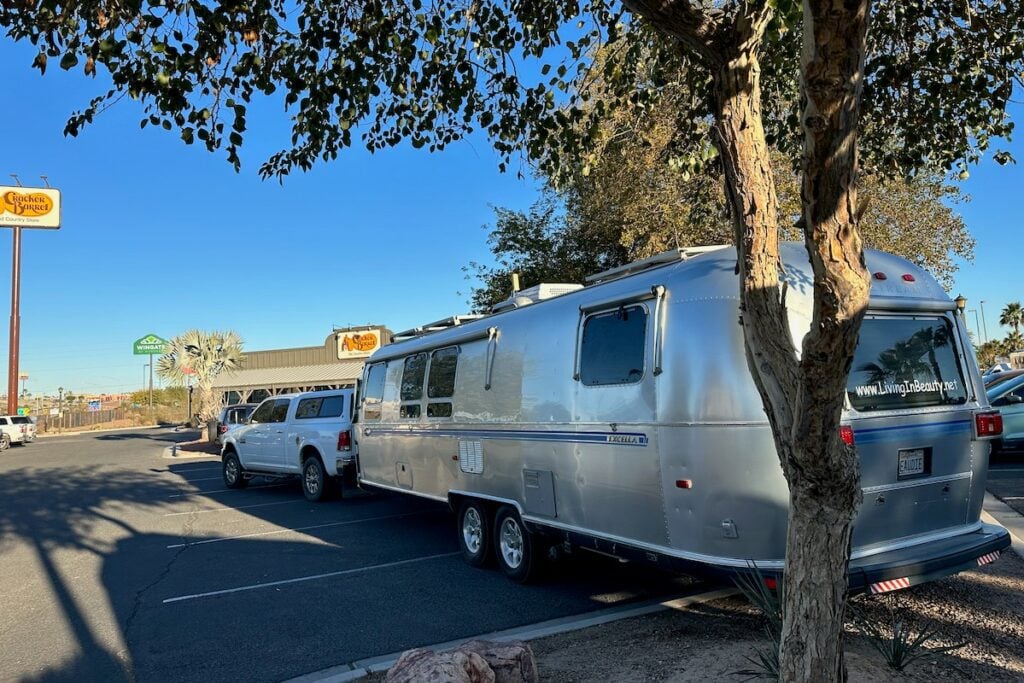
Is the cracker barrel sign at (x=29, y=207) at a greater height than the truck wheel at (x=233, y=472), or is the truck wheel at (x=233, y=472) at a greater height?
the cracker barrel sign at (x=29, y=207)

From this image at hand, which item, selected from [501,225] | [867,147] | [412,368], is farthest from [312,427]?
[867,147]

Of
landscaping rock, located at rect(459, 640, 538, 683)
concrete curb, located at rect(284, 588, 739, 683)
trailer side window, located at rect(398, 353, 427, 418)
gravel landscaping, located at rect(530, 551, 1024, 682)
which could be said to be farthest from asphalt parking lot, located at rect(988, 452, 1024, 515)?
landscaping rock, located at rect(459, 640, 538, 683)

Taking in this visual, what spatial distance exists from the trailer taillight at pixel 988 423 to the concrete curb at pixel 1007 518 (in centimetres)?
222

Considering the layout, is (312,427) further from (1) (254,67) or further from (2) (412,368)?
(1) (254,67)

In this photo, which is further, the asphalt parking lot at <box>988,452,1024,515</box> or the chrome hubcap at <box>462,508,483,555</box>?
the asphalt parking lot at <box>988,452,1024,515</box>

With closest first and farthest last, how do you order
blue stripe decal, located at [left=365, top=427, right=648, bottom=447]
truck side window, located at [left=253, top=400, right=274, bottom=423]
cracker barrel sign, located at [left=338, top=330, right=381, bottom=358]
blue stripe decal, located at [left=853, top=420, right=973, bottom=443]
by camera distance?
blue stripe decal, located at [left=853, top=420, right=973, bottom=443], blue stripe decal, located at [left=365, top=427, right=648, bottom=447], truck side window, located at [left=253, top=400, right=274, bottom=423], cracker barrel sign, located at [left=338, top=330, right=381, bottom=358]

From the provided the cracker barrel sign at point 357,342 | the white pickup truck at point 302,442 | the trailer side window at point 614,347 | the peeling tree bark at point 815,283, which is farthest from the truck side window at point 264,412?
the cracker barrel sign at point 357,342

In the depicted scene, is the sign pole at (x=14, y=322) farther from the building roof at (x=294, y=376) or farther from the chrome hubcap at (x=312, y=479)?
the chrome hubcap at (x=312, y=479)

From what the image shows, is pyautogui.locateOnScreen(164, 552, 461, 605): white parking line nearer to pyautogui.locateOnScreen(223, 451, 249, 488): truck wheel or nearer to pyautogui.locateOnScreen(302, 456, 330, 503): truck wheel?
pyautogui.locateOnScreen(302, 456, 330, 503): truck wheel

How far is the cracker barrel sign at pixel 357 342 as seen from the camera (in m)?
39.8

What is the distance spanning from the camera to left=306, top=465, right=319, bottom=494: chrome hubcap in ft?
43.8

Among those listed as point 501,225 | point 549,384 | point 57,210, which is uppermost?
point 57,210

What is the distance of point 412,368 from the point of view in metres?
9.70

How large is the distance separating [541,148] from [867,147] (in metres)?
3.69
